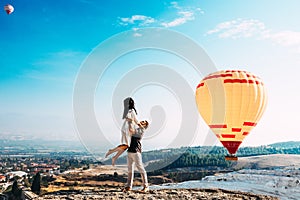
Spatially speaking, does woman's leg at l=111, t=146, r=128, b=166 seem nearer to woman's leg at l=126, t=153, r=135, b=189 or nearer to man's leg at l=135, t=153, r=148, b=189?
woman's leg at l=126, t=153, r=135, b=189

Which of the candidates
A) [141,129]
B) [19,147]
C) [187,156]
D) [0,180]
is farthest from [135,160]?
[19,147]

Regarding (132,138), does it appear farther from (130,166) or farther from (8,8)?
(8,8)

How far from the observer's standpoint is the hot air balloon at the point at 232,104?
1265 cm

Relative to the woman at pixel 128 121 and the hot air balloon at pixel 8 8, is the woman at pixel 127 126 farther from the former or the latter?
the hot air balloon at pixel 8 8

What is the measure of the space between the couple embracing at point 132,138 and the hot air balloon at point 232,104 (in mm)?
6313

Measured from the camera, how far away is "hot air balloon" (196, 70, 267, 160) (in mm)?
12648

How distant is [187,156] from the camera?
2039 inches

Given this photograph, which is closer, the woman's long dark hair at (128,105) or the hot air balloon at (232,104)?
the woman's long dark hair at (128,105)

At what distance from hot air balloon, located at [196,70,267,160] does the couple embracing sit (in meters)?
6.31

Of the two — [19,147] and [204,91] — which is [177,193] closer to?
[204,91]

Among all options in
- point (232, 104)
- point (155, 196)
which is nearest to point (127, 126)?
point (155, 196)

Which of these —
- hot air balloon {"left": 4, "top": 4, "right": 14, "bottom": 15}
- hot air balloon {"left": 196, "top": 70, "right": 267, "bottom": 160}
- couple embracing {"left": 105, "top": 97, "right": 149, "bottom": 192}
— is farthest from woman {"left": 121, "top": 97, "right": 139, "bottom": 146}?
hot air balloon {"left": 4, "top": 4, "right": 14, "bottom": 15}

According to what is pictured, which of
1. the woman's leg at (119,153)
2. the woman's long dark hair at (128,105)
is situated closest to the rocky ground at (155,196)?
the woman's leg at (119,153)

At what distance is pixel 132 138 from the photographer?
7.15 metres
